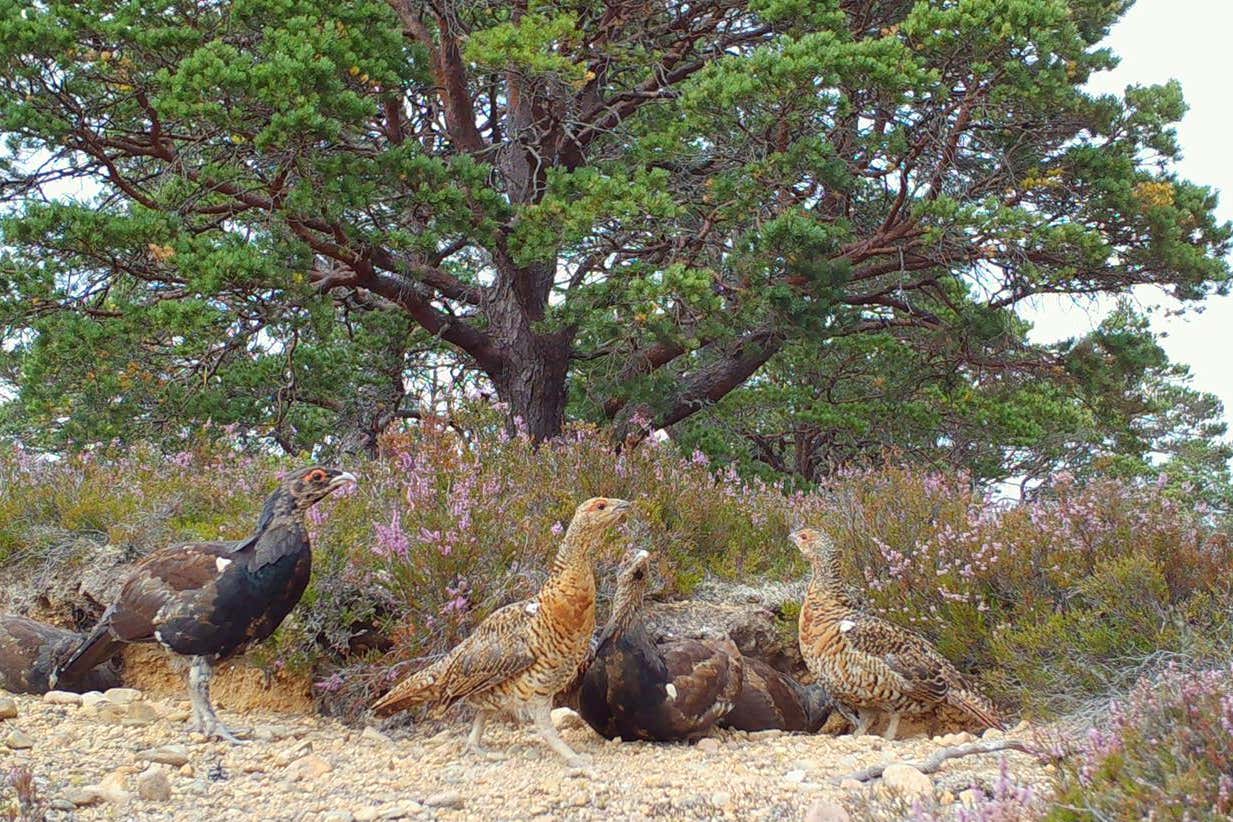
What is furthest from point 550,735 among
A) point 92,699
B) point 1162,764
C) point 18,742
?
point 1162,764

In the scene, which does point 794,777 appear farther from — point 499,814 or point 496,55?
point 496,55

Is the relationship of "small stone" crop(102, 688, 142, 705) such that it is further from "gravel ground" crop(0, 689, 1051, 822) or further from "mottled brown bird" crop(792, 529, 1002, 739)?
"mottled brown bird" crop(792, 529, 1002, 739)

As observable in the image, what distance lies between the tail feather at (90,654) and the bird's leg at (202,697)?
502mm

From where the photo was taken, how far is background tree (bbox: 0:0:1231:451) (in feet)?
35.6

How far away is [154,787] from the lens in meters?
4.16

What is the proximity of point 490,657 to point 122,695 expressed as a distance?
2.11m

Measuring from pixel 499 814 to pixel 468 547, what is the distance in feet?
7.11

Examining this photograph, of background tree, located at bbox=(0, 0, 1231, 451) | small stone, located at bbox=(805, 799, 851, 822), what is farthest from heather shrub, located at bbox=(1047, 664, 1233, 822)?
background tree, located at bbox=(0, 0, 1231, 451)

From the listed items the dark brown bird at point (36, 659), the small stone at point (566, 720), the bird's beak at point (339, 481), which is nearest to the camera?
the bird's beak at point (339, 481)

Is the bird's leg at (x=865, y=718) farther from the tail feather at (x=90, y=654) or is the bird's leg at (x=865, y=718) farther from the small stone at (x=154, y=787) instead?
the tail feather at (x=90, y=654)

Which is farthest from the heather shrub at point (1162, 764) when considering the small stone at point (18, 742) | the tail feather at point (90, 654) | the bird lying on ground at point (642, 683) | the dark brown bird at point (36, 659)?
the dark brown bird at point (36, 659)

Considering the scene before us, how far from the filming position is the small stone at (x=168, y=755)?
4617 millimetres

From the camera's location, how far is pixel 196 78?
1010cm

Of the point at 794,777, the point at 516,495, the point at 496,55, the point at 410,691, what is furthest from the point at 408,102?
the point at 794,777
